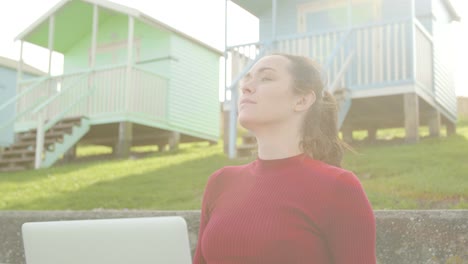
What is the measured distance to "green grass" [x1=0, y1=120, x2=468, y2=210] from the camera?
5.54 m

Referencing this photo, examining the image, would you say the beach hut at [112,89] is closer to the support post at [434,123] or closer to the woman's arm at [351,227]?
the support post at [434,123]

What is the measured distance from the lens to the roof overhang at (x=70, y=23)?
1600 centimetres

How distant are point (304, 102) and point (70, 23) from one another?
16365 mm

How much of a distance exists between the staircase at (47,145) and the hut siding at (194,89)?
2.95 metres

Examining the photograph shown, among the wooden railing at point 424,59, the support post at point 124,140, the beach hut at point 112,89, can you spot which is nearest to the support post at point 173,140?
the beach hut at point 112,89

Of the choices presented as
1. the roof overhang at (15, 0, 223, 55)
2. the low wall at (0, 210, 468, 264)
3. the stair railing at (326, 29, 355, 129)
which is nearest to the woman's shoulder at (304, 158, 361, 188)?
the low wall at (0, 210, 468, 264)

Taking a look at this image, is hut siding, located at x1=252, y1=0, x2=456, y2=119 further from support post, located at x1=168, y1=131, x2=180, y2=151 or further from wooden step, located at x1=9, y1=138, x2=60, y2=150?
wooden step, located at x1=9, y1=138, x2=60, y2=150

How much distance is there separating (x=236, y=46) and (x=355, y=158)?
4635 mm

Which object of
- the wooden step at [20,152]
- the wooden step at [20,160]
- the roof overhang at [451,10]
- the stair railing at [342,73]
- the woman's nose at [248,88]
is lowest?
the wooden step at [20,160]

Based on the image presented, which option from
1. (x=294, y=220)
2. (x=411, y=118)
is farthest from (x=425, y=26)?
(x=294, y=220)

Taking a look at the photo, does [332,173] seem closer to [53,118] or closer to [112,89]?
[53,118]

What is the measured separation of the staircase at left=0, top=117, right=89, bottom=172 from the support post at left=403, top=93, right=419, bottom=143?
300 inches

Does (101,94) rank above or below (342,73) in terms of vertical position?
above

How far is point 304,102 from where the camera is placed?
81.4 inches
